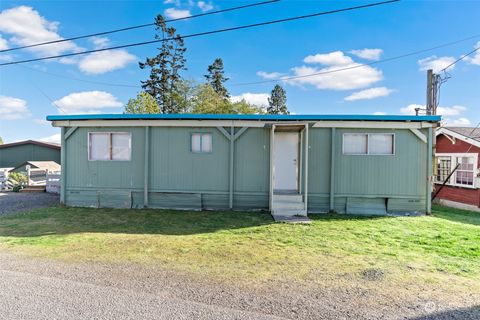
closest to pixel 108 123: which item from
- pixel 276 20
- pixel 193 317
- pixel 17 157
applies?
pixel 276 20

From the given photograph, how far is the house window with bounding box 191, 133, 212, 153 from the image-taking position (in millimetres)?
8617

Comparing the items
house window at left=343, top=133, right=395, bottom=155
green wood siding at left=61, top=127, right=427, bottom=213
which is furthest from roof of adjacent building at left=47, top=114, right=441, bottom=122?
house window at left=343, top=133, right=395, bottom=155

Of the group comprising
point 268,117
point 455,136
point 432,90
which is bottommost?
point 455,136

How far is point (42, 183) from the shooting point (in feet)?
48.0

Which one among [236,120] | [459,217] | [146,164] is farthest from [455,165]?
[146,164]

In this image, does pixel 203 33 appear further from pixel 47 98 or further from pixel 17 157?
pixel 17 157

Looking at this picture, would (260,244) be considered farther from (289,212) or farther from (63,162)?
(63,162)

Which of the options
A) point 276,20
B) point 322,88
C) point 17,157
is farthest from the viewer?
point 322,88

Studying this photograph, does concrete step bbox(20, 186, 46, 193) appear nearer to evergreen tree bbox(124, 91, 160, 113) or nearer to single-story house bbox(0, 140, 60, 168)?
single-story house bbox(0, 140, 60, 168)

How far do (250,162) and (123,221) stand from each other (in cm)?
378

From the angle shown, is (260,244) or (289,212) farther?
(289,212)

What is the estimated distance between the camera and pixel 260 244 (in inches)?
205

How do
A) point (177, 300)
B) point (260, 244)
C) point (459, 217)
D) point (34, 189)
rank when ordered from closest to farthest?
point (177, 300) < point (260, 244) < point (459, 217) < point (34, 189)

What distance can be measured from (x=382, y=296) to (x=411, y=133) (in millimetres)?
6458
